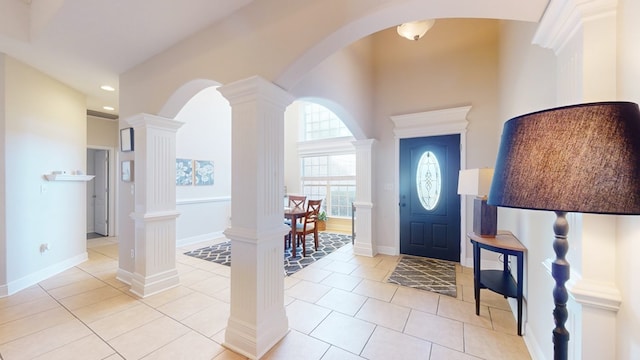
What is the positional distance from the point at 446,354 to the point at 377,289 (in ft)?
3.78

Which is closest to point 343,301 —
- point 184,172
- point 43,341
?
point 43,341

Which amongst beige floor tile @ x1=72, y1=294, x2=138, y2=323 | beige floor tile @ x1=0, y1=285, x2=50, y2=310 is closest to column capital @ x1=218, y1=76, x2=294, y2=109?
beige floor tile @ x1=72, y1=294, x2=138, y2=323

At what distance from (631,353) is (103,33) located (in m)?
4.11

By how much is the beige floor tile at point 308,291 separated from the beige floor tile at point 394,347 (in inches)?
34.2

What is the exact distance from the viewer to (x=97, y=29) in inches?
90.5

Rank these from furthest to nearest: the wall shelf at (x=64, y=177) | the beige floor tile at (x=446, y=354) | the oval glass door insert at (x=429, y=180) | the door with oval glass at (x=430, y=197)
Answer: the oval glass door insert at (x=429, y=180)
the door with oval glass at (x=430, y=197)
the wall shelf at (x=64, y=177)
the beige floor tile at (x=446, y=354)

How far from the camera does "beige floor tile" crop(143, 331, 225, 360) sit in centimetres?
189

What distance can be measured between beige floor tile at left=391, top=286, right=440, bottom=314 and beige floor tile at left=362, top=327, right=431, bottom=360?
0.55 metres

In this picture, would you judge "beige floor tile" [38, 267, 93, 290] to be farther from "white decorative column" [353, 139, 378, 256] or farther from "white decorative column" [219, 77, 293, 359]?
"white decorative column" [353, 139, 378, 256]

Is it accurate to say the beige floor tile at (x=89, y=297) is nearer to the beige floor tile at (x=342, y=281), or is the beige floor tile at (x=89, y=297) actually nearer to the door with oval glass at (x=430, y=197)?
the beige floor tile at (x=342, y=281)

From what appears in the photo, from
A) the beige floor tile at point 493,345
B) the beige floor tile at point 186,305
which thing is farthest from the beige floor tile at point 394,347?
the beige floor tile at point 186,305

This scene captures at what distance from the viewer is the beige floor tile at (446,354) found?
1.86m

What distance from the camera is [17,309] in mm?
2572

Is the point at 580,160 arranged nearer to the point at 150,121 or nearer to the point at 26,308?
the point at 150,121
